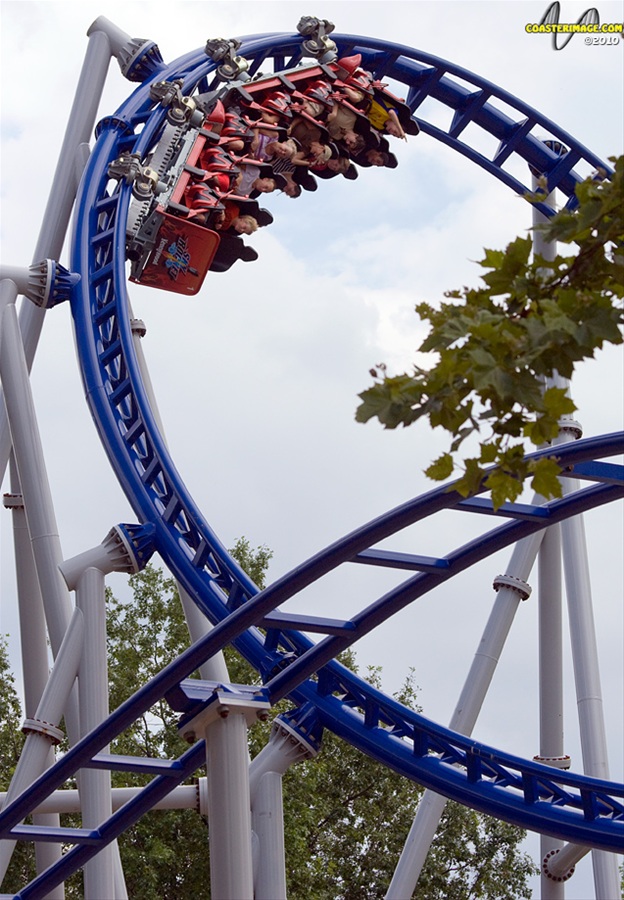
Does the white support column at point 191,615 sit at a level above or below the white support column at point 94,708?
above

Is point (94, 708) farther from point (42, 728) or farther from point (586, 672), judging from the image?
point (586, 672)

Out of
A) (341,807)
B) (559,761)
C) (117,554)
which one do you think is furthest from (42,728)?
(341,807)

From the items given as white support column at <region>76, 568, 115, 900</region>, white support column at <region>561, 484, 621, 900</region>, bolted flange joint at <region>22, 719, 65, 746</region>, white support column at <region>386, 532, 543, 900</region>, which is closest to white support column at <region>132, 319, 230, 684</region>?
white support column at <region>76, 568, 115, 900</region>

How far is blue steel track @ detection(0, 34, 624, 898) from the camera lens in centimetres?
479

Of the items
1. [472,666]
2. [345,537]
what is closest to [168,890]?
[472,666]

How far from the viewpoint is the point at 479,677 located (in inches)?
298

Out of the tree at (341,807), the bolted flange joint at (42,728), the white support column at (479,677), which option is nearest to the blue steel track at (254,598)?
the bolted flange joint at (42,728)

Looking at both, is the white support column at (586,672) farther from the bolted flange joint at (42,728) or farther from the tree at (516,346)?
the tree at (516,346)

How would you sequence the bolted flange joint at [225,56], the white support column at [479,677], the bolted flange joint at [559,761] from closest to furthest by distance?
the white support column at [479,677] < the bolted flange joint at [559,761] < the bolted flange joint at [225,56]

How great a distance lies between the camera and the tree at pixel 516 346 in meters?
2.22

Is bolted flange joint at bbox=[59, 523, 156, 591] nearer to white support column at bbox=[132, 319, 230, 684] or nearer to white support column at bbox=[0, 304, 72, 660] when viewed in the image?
white support column at bbox=[132, 319, 230, 684]

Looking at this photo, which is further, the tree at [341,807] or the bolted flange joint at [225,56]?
the tree at [341,807]

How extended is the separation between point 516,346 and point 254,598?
277cm

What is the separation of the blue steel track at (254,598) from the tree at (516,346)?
129cm
